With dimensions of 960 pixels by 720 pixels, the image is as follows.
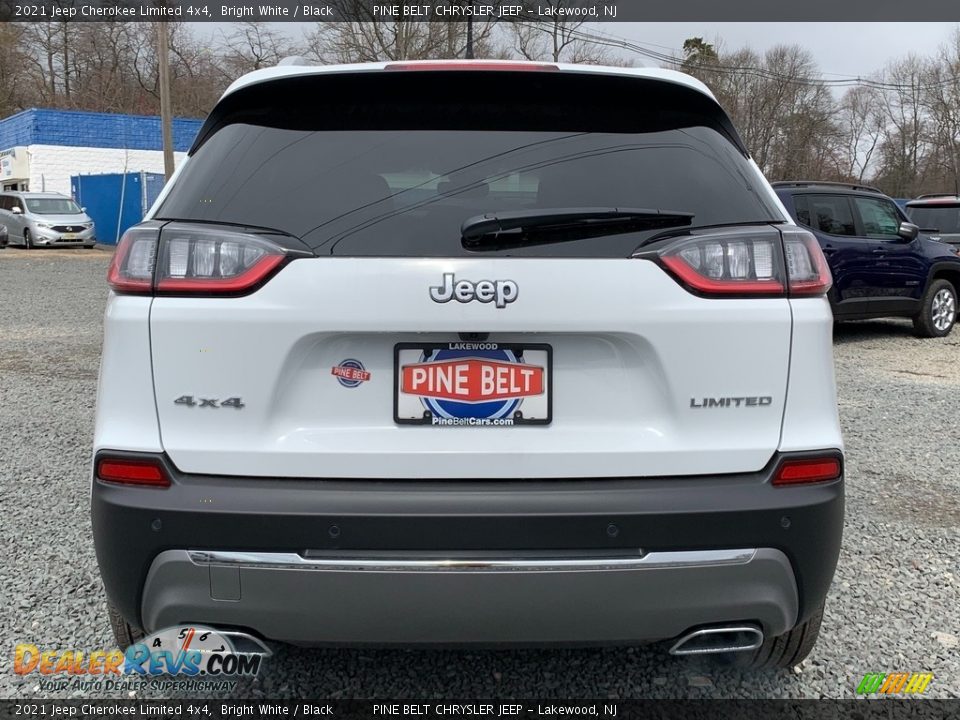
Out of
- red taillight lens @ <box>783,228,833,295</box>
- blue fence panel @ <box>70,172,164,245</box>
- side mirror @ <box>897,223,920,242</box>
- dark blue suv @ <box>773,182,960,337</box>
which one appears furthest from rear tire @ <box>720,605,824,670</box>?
blue fence panel @ <box>70,172,164,245</box>

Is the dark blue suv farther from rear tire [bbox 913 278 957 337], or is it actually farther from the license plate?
the license plate

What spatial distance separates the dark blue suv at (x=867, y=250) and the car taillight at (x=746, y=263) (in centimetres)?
712

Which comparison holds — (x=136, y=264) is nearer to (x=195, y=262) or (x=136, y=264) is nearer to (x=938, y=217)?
(x=195, y=262)

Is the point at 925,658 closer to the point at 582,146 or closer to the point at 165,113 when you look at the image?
the point at 582,146

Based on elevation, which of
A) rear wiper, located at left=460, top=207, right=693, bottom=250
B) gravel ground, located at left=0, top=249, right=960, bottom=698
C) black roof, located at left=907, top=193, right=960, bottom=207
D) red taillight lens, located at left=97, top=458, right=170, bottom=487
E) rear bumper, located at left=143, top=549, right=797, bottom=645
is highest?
black roof, located at left=907, top=193, right=960, bottom=207

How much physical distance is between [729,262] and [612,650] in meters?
1.48

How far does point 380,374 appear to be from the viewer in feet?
6.35

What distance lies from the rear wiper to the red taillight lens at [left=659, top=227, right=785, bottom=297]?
0.09m

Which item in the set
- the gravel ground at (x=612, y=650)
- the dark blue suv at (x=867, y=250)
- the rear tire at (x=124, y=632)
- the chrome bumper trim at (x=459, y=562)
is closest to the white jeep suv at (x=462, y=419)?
the chrome bumper trim at (x=459, y=562)

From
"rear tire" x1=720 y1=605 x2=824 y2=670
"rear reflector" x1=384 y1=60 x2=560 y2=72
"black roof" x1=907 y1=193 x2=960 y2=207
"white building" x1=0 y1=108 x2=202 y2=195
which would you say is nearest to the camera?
"rear reflector" x1=384 y1=60 x2=560 y2=72

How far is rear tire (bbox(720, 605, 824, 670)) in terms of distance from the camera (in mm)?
2295

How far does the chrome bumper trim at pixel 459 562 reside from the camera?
6.14ft

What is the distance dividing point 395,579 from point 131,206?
28.2 m

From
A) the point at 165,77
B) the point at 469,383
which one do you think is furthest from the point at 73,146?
the point at 469,383
